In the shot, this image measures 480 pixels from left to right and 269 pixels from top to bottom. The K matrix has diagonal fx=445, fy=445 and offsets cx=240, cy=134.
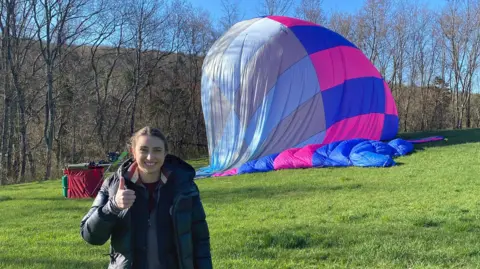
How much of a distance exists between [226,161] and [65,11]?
14.3m

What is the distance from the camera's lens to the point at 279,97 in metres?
13.2

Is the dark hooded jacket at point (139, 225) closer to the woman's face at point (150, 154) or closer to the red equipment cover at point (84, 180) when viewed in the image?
the woman's face at point (150, 154)

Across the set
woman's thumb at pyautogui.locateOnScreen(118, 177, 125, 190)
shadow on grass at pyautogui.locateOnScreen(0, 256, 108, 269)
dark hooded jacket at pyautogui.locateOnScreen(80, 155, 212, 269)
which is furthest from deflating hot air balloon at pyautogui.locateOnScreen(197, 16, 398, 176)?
woman's thumb at pyautogui.locateOnScreen(118, 177, 125, 190)

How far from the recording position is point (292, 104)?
13.3 meters

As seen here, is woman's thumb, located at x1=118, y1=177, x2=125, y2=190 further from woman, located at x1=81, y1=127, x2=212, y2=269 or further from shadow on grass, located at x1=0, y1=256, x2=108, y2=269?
shadow on grass, located at x1=0, y1=256, x2=108, y2=269

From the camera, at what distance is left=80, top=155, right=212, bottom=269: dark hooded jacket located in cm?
219

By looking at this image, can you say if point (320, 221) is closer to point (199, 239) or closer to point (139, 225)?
point (199, 239)

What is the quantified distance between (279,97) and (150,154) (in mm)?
11154

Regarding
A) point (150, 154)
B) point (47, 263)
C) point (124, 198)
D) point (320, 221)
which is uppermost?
point (150, 154)

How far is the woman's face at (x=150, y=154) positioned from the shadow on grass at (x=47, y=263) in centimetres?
271

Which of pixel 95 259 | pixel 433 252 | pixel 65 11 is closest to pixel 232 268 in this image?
pixel 95 259

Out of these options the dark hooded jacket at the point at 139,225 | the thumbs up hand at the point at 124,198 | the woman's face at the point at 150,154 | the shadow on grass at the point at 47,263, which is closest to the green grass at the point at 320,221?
the shadow on grass at the point at 47,263

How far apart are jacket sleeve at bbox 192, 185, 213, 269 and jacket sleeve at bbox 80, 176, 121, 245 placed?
0.42 meters

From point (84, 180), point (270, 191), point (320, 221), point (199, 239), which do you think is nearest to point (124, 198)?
point (199, 239)
